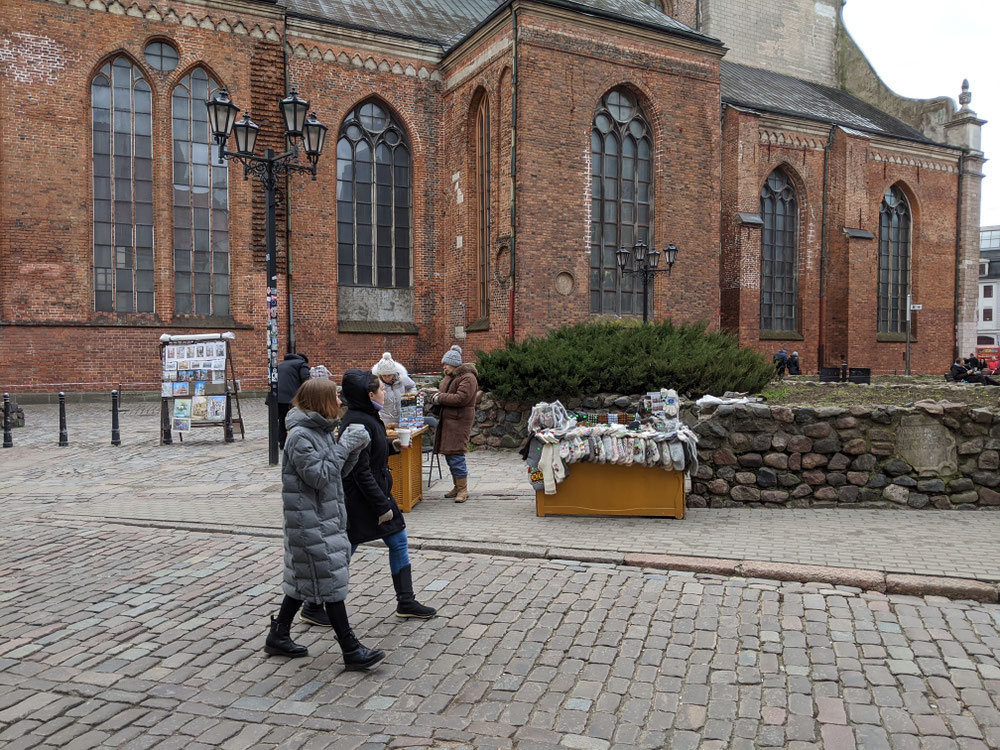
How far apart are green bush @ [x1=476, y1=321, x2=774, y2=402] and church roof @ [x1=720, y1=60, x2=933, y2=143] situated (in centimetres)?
1854

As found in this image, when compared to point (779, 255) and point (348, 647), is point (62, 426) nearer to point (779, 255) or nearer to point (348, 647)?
point (348, 647)

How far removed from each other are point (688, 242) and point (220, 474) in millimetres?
17152

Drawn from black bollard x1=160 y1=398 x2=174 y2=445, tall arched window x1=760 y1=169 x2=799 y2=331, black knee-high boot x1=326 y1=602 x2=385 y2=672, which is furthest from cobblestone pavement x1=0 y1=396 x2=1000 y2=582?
tall arched window x1=760 y1=169 x2=799 y2=331

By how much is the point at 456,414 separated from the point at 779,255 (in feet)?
84.4

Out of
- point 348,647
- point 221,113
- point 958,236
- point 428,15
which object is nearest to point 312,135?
point 221,113

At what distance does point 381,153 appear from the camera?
23.3m

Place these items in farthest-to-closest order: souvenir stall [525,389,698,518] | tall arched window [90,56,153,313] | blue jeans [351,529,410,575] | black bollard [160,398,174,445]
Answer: tall arched window [90,56,153,313] < black bollard [160,398,174,445] < souvenir stall [525,389,698,518] < blue jeans [351,529,410,575]

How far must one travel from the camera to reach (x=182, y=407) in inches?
521

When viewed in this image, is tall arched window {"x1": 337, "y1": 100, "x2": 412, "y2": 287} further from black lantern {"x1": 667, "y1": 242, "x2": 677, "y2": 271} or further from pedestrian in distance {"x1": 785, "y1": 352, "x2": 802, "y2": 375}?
pedestrian in distance {"x1": 785, "y1": 352, "x2": 802, "y2": 375}

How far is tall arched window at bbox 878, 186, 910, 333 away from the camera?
32.9 metres

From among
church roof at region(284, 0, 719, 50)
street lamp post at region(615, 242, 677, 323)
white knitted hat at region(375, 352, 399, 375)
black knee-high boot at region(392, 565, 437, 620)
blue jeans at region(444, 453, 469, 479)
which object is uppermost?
church roof at region(284, 0, 719, 50)

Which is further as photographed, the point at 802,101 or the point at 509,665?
the point at 802,101

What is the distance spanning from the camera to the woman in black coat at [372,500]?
4.52 m

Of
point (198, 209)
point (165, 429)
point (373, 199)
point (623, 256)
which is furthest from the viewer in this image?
point (373, 199)
